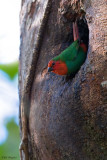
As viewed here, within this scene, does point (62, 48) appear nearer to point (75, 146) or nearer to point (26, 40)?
point (26, 40)

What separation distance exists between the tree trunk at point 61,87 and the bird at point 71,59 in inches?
3.5

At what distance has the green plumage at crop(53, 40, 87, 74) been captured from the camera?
2.72 metres

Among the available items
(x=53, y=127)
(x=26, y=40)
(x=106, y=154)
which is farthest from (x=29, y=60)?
(x=106, y=154)

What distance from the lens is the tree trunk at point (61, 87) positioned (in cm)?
215

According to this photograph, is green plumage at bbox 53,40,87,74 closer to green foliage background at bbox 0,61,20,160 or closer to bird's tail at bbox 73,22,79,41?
bird's tail at bbox 73,22,79,41

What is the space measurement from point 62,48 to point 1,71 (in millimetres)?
1261

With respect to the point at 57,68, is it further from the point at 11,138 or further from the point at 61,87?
the point at 11,138

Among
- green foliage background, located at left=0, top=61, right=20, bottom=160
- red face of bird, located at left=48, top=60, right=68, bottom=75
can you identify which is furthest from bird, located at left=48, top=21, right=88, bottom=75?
green foliage background, located at left=0, top=61, right=20, bottom=160

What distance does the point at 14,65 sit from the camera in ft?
13.5

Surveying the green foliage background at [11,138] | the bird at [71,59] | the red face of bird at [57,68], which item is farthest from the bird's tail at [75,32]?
the green foliage background at [11,138]

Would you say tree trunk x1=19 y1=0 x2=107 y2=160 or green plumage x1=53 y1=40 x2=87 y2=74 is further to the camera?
green plumage x1=53 y1=40 x2=87 y2=74

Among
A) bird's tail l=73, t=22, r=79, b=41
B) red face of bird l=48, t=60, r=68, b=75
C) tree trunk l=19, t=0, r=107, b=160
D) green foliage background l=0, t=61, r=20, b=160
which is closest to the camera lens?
tree trunk l=19, t=0, r=107, b=160

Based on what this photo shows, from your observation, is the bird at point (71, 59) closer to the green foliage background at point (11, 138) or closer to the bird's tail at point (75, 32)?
the bird's tail at point (75, 32)

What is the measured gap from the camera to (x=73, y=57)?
111 inches
